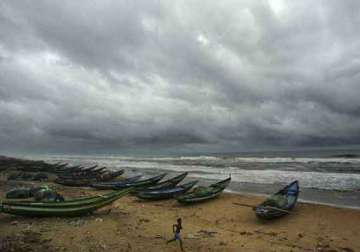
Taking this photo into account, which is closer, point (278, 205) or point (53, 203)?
point (53, 203)

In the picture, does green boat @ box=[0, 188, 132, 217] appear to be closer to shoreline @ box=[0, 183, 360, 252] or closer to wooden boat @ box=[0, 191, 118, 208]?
wooden boat @ box=[0, 191, 118, 208]

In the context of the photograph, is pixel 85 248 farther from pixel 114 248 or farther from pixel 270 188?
pixel 270 188

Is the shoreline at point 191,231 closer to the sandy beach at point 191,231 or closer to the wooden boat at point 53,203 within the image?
the sandy beach at point 191,231

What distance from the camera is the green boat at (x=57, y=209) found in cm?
995

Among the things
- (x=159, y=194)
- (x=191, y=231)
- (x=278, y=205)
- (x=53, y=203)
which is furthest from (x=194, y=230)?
(x=159, y=194)

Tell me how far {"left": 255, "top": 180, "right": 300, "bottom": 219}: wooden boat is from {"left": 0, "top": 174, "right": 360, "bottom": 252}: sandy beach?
40 cm

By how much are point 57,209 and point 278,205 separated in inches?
404

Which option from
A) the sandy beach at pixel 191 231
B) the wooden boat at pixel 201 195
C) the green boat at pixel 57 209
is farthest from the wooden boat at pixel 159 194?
the green boat at pixel 57 209

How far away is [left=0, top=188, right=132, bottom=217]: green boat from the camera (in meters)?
9.95

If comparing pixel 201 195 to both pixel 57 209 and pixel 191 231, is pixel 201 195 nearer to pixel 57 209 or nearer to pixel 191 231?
pixel 191 231

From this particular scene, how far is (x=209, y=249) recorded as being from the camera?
330 inches

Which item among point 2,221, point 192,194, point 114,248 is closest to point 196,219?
point 192,194

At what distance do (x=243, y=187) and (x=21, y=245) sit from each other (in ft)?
60.4

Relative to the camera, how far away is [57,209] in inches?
417
